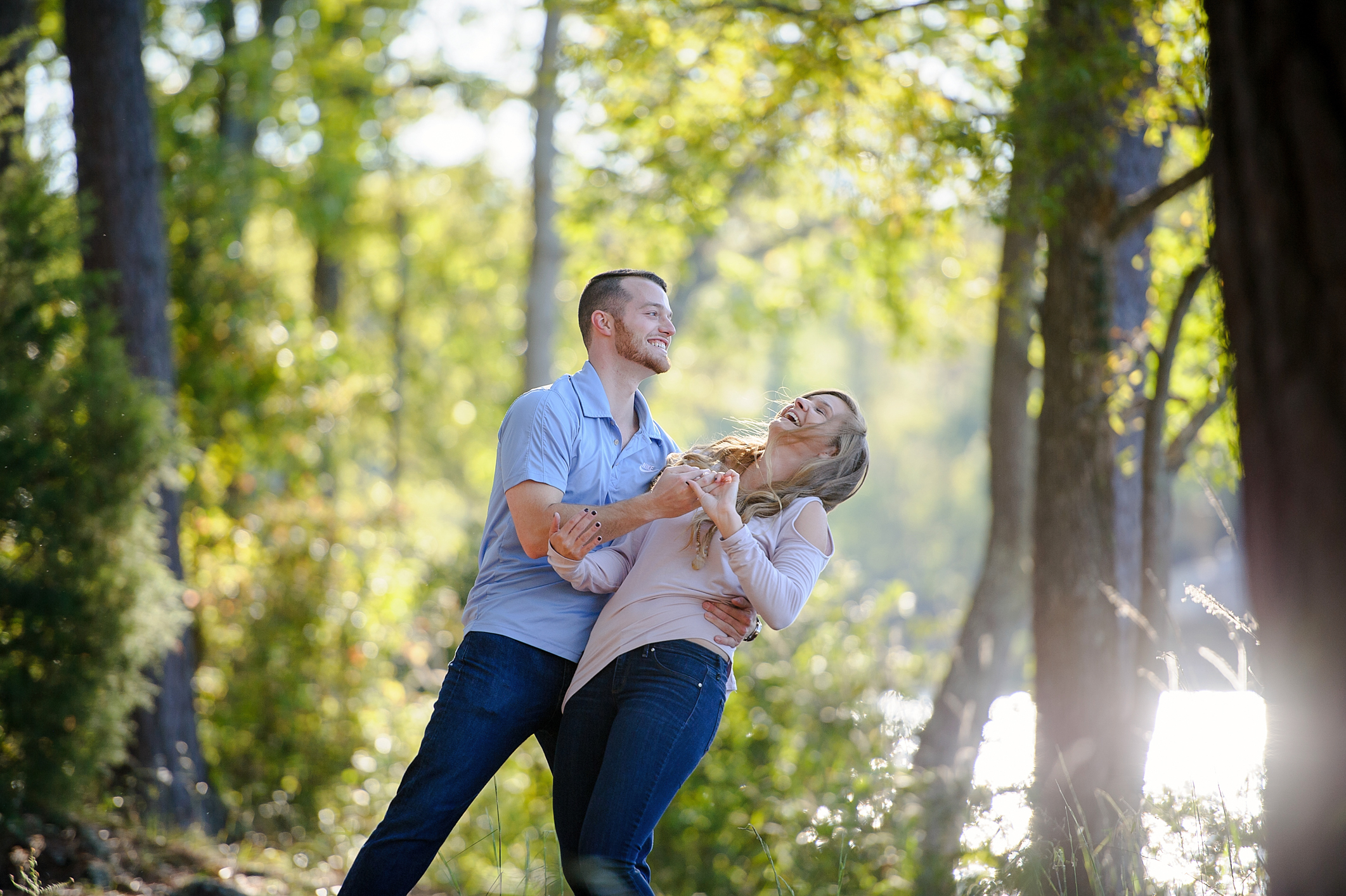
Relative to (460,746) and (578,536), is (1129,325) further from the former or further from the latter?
(460,746)

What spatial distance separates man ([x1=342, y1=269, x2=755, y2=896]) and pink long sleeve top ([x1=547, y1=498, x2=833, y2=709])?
7cm

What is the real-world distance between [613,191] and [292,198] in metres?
3.68

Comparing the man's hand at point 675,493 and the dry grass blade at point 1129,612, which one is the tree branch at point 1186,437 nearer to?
the dry grass blade at point 1129,612

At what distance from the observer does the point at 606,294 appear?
3.04 meters

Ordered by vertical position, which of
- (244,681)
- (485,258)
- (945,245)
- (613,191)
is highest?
(485,258)

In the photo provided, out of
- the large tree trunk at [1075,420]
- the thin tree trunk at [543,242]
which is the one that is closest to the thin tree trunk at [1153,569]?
the large tree trunk at [1075,420]

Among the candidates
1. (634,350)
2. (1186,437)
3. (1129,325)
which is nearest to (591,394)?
(634,350)

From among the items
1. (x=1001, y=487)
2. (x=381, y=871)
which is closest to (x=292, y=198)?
(x=1001, y=487)

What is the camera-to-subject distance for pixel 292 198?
11352 mm

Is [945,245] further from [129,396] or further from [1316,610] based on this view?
[1316,610]

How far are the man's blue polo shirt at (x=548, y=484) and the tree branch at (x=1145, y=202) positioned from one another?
8.93ft

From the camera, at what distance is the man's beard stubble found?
9.78ft

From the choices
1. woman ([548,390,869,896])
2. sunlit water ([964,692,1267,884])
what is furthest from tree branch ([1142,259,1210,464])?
woman ([548,390,869,896])

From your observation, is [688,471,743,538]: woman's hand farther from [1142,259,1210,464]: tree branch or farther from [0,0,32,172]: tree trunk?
[0,0,32,172]: tree trunk
